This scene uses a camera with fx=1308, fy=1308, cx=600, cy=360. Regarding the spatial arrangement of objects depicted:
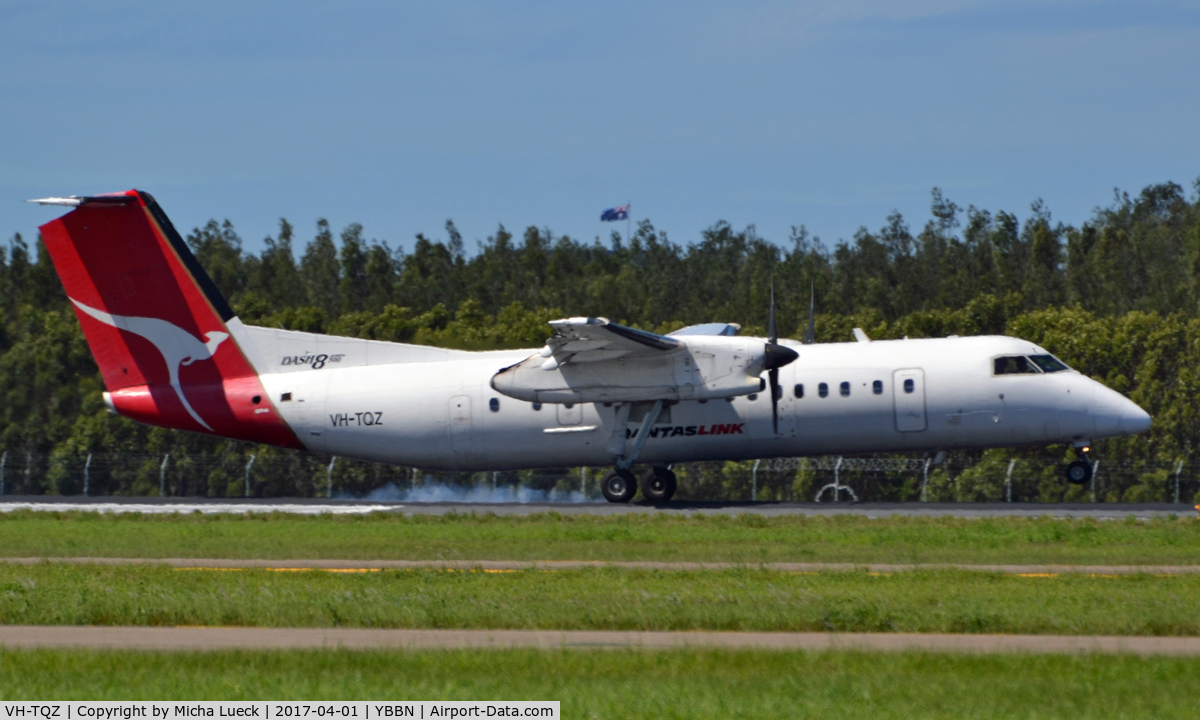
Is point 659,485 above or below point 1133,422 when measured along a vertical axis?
below

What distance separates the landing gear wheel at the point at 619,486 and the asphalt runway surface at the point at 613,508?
23 centimetres

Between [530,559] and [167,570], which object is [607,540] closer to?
[530,559]

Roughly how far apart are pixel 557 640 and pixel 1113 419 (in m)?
19.2

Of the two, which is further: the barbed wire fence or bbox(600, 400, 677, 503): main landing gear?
the barbed wire fence

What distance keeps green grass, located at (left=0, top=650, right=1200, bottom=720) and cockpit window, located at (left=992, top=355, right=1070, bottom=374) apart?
17.8 metres

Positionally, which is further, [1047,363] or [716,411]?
[716,411]

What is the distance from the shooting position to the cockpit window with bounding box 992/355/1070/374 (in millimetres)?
28203

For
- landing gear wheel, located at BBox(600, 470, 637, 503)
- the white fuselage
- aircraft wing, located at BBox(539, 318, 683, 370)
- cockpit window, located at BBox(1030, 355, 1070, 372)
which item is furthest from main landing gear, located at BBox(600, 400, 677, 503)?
cockpit window, located at BBox(1030, 355, 1070, 372)

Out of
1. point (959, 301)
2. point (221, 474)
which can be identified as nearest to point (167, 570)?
point (221, 474)

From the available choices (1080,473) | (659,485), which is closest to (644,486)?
(659,485)

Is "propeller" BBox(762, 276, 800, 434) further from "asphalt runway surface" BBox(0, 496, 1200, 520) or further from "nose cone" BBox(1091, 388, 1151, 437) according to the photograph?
"nose cone" BBox(1091, 388, 1151, 437)

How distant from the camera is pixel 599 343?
28.2 m

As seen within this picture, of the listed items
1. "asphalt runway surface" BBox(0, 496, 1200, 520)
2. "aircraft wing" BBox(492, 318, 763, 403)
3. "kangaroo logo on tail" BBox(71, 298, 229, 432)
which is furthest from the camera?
"kangaroo logo on tail" BBox(71, 298, 229, 432)

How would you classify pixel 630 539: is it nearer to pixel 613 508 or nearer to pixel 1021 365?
pixel 613 508
